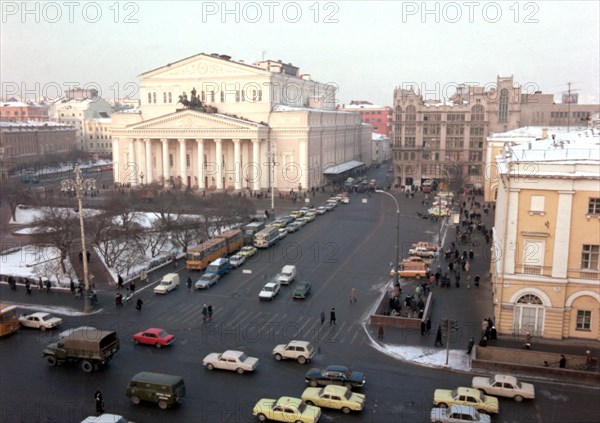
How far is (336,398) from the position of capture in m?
17.5

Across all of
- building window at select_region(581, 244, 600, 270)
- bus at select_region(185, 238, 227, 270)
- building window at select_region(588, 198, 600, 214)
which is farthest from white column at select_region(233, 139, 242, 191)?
building window at select_region(588, 198, 600, 214)

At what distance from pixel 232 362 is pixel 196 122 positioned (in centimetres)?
4907

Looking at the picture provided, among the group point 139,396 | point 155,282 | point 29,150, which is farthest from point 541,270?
point 29,150

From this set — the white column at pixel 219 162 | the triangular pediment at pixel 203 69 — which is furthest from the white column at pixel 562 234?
the triangular pediment at pixel 203 69

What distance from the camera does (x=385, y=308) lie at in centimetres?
2683

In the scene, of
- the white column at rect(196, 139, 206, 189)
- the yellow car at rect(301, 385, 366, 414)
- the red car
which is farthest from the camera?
the white column at rect(196, 139, 206, 189)

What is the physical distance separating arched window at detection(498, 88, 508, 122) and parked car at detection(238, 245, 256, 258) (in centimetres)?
4343

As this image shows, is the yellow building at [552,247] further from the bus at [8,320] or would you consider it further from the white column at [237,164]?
the white column at [237,164]

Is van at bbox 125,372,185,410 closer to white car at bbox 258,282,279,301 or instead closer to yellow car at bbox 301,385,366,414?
yellow car at bbox 301,385,366,414

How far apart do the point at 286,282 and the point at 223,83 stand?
44729mm

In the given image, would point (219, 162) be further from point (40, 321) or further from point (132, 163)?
point (40, 321)

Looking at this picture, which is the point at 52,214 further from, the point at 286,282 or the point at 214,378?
the point at 214,378

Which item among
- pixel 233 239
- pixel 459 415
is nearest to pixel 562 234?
pixel 459 415

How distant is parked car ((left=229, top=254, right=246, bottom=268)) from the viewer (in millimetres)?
34619
